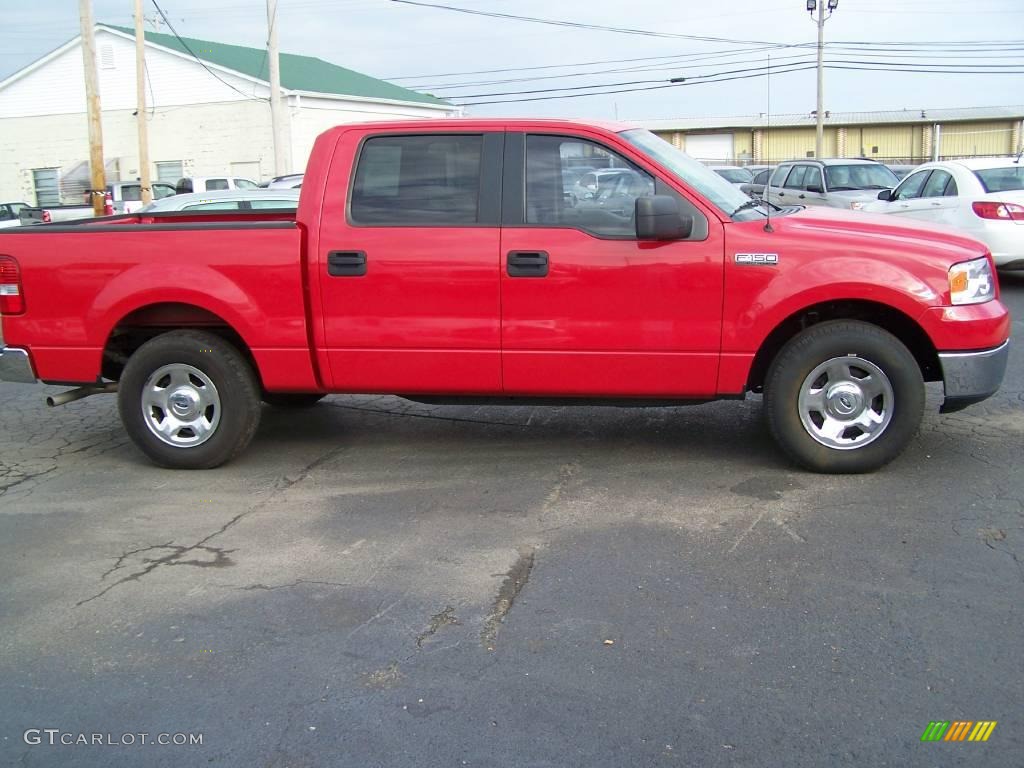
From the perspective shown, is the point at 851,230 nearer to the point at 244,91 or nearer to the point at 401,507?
the point at 401,507

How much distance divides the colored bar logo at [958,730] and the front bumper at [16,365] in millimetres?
5326

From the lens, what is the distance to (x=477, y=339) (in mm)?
5613

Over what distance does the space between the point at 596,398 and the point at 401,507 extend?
50.3 inches

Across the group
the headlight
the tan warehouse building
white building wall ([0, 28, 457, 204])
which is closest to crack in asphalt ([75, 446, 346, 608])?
the headlight

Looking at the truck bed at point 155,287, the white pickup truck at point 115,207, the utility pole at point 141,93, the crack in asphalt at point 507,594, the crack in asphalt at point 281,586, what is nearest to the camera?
the crack in asphalt at point 507,594

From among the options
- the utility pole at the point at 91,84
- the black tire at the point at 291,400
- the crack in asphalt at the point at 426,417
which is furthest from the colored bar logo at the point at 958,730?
the utility pole at the point at 91,84

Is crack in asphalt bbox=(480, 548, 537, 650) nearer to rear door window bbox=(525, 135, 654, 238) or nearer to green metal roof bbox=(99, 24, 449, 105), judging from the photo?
rear door window bbox=(525, 135, 654, 238)

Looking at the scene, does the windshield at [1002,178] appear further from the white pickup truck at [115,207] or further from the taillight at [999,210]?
the white pickup truck at [115,207]

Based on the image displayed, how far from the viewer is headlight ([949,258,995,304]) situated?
5297 mm

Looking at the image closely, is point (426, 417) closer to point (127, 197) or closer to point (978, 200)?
point (978, 200)

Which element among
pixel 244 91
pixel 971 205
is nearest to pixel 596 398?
pixel 971 205

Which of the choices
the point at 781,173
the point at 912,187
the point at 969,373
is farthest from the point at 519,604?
the point at 781,173

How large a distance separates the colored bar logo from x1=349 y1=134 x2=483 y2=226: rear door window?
355cm

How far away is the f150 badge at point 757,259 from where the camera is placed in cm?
530
